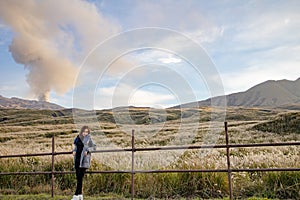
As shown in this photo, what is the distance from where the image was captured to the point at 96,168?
9.67m

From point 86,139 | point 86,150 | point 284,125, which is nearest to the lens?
point 86,150

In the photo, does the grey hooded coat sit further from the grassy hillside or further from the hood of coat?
the grassy hillside

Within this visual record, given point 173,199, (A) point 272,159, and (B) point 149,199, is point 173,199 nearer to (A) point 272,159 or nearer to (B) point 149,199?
(B) point 149,199

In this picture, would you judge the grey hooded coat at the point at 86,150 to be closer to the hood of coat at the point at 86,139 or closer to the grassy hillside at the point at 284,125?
the hood of coat at the point at 86,139

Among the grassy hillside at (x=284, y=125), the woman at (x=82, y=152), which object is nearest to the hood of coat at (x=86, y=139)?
the woman at (x=82, y=152)

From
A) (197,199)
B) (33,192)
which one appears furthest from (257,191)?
(33,192)

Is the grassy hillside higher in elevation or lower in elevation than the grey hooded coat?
higher

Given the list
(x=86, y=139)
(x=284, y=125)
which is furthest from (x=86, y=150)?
(x=284, y=125)

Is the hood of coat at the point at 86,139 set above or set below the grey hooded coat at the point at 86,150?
above

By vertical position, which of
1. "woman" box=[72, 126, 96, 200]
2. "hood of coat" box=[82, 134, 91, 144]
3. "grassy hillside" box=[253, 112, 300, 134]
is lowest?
"woman" box=[72, 126, 96, 200]

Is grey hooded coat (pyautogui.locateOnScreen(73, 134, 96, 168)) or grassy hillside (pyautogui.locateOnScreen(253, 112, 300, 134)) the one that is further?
grassy hillside (pyautogui.locateOnScreen(253, 112, 300, 134))

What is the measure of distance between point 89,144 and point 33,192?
8.97 ft

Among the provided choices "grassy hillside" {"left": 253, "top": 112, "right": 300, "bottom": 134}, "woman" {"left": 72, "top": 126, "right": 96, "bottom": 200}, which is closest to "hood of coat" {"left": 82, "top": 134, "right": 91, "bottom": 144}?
"woman" {"left": 72, "top": 126, "right": 96, "bottom": 200}

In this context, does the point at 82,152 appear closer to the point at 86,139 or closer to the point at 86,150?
the point at 86,150
